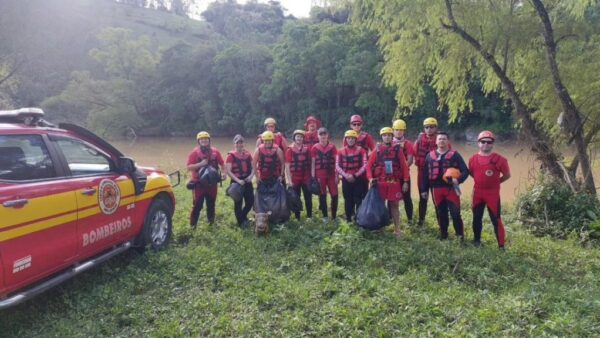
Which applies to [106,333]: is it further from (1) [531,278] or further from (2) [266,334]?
(1) [531,278]

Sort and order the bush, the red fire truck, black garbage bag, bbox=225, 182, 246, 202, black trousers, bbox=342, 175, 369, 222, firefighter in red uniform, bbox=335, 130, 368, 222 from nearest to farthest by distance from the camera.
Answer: the red fire truck → firefighter in red uniform, bbox=335, 130, 368, 222 → black garbage bag, bbox=225, 182, 246, 202 → black trousers, bbox=342, 175, 369, 222 → the bush

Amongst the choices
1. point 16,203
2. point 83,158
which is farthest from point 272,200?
point 16,203

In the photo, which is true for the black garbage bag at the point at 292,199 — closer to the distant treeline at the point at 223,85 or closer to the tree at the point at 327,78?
the distant treeline at the point at 223,85

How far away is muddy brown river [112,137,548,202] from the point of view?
15.2 metres

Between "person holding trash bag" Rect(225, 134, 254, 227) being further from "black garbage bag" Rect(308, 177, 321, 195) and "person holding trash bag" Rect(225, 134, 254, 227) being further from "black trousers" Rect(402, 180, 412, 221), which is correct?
"black trousers" Rect(402, 180, 412, 221)

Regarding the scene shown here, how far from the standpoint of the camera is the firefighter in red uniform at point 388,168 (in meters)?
6.68

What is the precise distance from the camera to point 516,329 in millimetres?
3863

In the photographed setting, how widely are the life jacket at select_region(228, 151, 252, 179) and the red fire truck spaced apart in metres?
1.67

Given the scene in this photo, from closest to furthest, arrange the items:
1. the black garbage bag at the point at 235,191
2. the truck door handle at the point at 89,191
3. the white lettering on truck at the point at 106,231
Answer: the truck door handle at the point at 89,191 < the white lettering on truck at the point at 106,231 < the black garbage bag at the point at 235,191

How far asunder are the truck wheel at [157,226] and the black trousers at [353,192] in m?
2.82

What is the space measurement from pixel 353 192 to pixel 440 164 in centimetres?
152

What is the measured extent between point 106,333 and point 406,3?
23.5ft

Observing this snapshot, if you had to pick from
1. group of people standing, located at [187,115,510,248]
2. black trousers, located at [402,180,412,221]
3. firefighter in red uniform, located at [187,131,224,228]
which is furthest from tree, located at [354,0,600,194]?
firefighter in red uniform, located at [187,131,224,228]

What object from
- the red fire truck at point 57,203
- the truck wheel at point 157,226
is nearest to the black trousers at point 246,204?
the truck wheel at point 157,226
